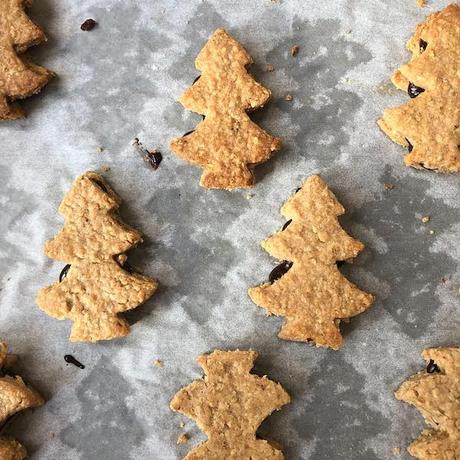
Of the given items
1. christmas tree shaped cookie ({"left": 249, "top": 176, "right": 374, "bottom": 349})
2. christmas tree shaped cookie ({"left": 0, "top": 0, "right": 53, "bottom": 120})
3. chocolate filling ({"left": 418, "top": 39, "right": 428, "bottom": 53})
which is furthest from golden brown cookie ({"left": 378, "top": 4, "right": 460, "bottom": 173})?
christmas tree shaped cookie ({"left": 0, "top": 0, "right": 53, "bottom": 120})

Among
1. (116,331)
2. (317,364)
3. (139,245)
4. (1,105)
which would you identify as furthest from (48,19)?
(317,364)

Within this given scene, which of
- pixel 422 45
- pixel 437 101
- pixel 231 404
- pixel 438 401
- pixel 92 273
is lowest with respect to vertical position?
pixel 231 404

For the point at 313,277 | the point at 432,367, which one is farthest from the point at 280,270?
the point at 432,367

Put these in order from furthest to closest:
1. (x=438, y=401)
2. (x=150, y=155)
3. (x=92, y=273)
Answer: (x=150, y=155), (x=92, y=273), (x=438, y=401)

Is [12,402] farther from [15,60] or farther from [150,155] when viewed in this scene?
[15,60]

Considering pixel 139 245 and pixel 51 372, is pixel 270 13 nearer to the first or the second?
pixel 139 245

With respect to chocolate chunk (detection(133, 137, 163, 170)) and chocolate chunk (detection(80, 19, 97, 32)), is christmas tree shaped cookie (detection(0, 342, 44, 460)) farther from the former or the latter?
chocolate chunk (detection(80, 19, 97, 32))
